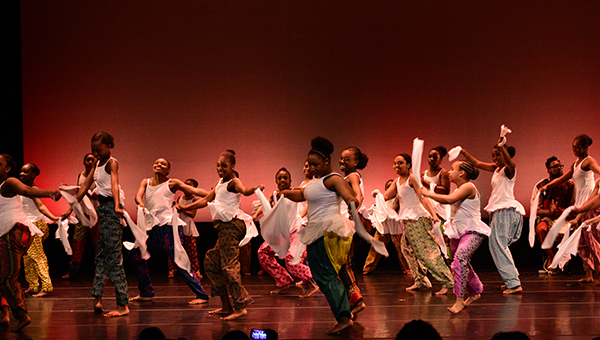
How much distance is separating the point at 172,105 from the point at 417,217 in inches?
201

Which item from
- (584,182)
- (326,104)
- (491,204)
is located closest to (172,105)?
(326,104)

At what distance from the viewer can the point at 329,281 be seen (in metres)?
4.39

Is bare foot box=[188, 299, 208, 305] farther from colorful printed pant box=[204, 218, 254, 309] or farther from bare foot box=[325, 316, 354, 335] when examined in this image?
bare foot box=[325, 316, 354, 335]

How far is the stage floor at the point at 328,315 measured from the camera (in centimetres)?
455

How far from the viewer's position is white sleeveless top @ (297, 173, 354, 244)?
443cm

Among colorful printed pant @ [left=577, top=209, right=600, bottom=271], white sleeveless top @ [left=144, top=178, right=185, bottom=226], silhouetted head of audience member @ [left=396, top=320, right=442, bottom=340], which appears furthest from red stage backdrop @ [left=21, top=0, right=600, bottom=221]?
silhouetted head of audience member @ [left=396, top=320, right=442, bottom=340]

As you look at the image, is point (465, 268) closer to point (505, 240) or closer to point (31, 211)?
point (505, 240)

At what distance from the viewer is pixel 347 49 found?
991 centimetres

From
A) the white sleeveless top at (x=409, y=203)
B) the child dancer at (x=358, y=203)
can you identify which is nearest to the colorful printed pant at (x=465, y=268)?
the child dancer at (x=358, y=203)

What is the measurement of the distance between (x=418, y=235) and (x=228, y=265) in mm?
2523

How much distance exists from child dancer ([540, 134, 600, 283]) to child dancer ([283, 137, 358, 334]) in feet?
11.7

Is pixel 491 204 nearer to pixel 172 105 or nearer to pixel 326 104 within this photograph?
pixel 326 104

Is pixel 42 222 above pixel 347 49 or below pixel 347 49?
below

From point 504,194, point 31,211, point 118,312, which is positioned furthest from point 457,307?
point 31,211
